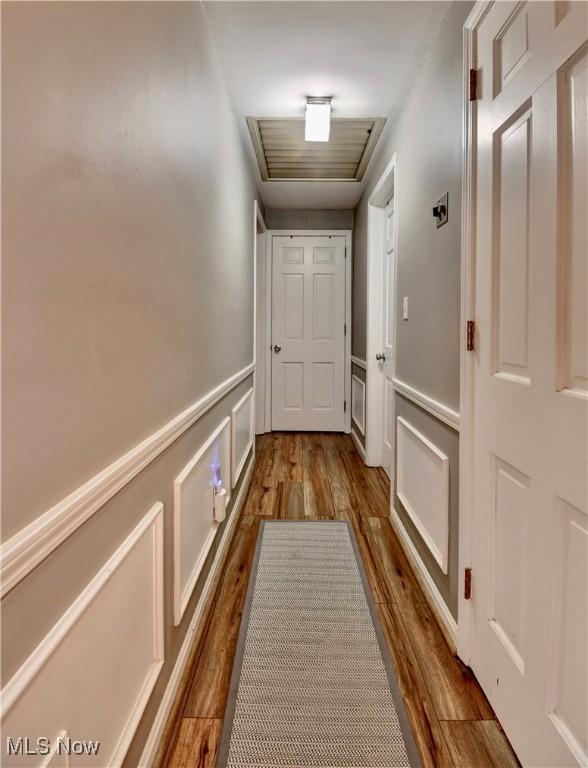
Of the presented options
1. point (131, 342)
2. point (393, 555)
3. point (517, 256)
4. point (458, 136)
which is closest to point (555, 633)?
point (517, 256)

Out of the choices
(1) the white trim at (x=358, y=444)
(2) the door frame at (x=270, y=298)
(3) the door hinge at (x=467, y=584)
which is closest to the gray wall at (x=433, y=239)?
(3) the door hinge at (x=467, y=584)

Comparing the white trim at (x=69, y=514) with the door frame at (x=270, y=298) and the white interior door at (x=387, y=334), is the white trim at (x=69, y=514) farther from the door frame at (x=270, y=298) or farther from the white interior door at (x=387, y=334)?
the door frame at (x=270, y=298)

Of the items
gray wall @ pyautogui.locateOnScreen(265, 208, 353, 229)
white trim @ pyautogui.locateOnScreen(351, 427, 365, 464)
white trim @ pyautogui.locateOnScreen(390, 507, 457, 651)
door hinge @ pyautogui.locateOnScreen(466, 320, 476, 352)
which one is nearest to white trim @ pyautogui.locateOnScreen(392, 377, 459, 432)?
door hinge @ pyautogui.locateOnScreen(466, 320, 476, 352)

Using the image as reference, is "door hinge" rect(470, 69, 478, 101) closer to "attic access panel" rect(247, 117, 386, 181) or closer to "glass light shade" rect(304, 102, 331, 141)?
"glass light shade" rect(304, 102, 331, 141)

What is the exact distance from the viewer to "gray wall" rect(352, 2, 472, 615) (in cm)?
157

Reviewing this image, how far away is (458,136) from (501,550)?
52.7 inches

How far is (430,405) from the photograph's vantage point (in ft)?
5.98

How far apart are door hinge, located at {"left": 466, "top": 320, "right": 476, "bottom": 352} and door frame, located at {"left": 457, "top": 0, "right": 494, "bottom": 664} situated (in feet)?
0.04

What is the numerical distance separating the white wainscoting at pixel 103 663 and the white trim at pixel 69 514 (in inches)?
5.1

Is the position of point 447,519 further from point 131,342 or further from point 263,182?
point 263,182

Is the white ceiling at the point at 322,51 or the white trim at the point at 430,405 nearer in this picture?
the white trim at the point at 430,405

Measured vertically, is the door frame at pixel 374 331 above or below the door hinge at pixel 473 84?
below

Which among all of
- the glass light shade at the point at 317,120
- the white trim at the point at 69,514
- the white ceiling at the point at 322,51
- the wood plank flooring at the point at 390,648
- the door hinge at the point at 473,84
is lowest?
the wood plank flooring at the point at 390,648

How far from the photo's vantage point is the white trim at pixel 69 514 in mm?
555
